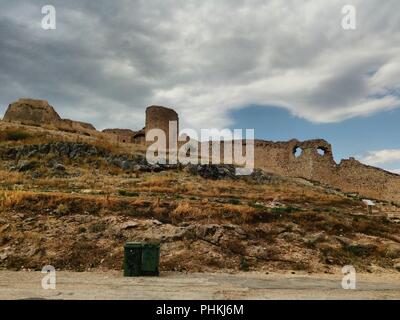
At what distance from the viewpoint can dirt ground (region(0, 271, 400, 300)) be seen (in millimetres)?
7844

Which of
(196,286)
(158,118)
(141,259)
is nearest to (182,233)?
(141,259)

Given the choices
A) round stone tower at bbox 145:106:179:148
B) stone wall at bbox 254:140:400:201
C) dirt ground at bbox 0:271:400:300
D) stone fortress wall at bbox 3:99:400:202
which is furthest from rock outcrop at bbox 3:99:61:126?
dirt ground at bbox 0:271:400:300

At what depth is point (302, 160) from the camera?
44.2 m

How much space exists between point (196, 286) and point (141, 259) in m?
2.15

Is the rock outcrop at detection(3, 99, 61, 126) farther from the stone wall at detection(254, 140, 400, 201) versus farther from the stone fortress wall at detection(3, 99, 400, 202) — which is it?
the stone wall at detection(254, 140, 400, 201)

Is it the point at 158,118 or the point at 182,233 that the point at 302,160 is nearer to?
the point at 158,118

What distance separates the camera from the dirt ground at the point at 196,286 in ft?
25.7

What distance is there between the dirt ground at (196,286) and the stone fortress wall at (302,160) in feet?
94.7

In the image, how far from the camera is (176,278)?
1020 cm

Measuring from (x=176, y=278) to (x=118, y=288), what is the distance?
2010 mm

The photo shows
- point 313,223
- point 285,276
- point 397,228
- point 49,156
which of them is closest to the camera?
point 285,276

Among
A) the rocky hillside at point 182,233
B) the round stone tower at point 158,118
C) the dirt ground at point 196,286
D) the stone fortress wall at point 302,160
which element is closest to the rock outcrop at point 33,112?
the stone fortress wall at point 302,160
